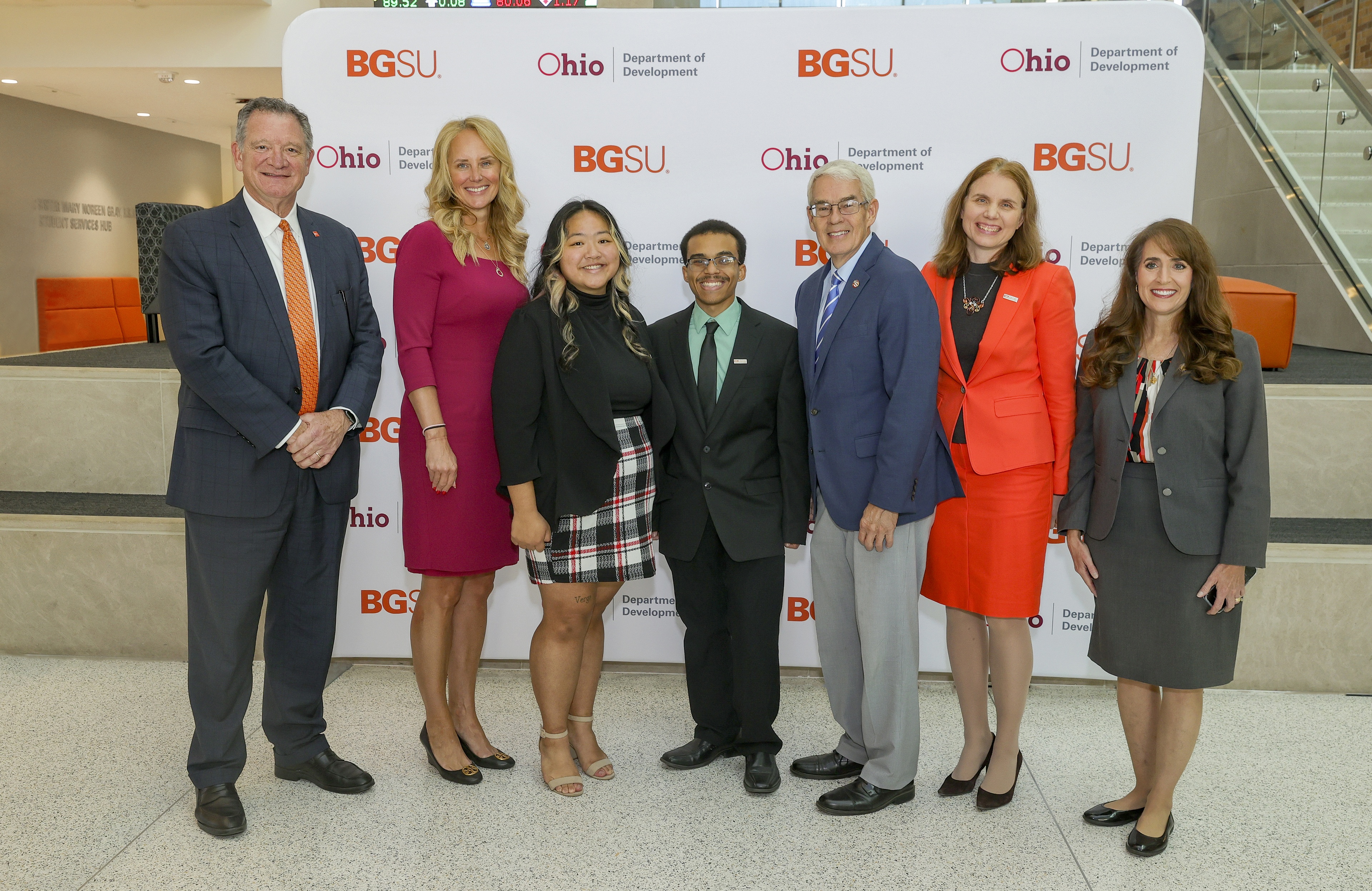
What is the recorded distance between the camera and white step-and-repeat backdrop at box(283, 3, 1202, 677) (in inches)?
129

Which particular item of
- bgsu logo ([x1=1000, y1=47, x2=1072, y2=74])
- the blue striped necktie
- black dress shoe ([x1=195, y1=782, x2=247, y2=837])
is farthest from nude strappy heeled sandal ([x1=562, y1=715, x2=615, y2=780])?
bgsu logo ([x1=1000, y1=47, x2=1072, y2=74])

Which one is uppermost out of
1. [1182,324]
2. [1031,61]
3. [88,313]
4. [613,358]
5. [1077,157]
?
[1031,61]

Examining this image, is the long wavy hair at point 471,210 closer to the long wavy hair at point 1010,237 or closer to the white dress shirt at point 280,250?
the white dress shirt at point 280,250

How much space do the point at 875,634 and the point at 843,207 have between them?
1227mm

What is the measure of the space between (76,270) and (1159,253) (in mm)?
12792

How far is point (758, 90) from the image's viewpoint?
3375 mm

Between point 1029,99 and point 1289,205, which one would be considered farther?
point 1289,205

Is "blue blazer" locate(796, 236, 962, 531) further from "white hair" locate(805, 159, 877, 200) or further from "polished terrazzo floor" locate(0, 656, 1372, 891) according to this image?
"polished terrazzo floor" locate(0, 656, 1372, 891)

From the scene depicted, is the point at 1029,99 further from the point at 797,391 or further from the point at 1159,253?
the point at 797,391

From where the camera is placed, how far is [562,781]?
2721mm

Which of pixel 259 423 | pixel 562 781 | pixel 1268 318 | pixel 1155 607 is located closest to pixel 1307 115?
pixel 1268 318

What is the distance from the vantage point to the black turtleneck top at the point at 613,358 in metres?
2.51

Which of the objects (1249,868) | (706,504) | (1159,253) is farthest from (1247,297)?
(706,504)

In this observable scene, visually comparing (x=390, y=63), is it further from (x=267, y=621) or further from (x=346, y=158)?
(x=267, y=621)
